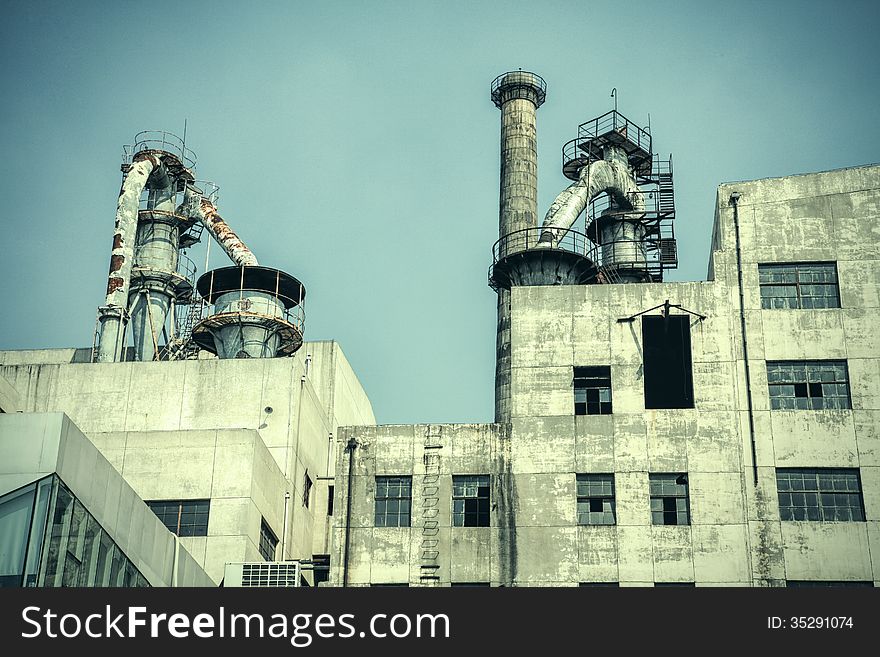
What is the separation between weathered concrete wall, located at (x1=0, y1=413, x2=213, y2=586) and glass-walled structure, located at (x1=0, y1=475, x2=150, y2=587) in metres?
0.25

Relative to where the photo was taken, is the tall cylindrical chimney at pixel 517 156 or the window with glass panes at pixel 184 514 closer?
the window with glass panes at pixel 184 514

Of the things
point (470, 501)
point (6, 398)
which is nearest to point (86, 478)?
point (6, 398)

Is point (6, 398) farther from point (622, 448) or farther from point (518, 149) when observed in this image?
point (518, 149)

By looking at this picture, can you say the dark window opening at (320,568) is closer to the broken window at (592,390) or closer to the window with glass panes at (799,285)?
the broken window at (592,390)

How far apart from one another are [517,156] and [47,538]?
40.4 meters

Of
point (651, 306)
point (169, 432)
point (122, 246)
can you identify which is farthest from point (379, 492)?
point (122, 246)

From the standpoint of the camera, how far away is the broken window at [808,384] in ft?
143

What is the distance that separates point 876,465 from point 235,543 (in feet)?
69.4

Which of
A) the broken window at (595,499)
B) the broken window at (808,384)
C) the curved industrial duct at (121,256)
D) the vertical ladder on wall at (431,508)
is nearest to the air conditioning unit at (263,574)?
the vertical ladder on wall at (431,508)

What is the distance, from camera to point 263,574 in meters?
42.5

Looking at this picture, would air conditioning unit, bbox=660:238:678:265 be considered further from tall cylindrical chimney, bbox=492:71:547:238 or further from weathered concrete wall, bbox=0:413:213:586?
weathered concrete wall, bbox=0:413:213:586

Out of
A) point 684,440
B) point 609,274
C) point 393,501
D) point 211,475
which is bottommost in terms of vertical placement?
point 393,501

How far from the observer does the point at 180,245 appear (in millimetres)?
61500

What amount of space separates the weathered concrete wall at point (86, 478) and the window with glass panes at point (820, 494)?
1949cm
